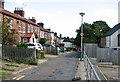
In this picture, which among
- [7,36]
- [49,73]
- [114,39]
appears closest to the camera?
[49,73]

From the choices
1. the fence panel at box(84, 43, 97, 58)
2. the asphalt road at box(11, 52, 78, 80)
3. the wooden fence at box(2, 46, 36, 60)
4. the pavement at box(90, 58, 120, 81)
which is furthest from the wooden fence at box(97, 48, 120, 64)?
the fence panel at box(84, 43, 97, 58)

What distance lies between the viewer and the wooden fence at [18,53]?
28438mm

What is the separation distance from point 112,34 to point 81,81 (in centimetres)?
4378

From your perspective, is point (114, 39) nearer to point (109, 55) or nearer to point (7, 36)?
point (109, 55)

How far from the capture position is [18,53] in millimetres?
28484

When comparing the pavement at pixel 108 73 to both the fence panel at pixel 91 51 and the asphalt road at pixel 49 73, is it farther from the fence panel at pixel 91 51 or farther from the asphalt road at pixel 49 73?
the fence panel at pixel 91 51

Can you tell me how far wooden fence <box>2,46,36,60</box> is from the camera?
1120 inches

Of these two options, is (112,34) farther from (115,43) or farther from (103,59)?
(103,59)

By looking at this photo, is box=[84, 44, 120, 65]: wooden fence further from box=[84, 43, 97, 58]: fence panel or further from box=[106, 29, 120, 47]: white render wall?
box=[106, 29, 120, 47]: white render wall

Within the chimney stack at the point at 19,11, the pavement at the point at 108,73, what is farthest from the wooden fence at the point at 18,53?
the chimney stack at the point at 19,11

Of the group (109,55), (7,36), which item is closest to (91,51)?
(109,55)

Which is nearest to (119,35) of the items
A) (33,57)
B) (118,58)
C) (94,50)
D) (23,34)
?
(94,50)

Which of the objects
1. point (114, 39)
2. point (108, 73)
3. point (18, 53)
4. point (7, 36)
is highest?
point (114, 39)

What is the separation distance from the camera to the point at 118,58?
32.8m
